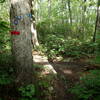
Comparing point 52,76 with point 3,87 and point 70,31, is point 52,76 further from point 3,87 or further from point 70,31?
point 70,31

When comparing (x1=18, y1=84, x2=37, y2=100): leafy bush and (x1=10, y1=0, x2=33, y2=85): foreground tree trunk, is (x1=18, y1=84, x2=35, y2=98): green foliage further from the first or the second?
(x1=10, y1=0, x2=33, y2=85): foreground tree trunk

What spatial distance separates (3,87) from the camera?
3.77 metres

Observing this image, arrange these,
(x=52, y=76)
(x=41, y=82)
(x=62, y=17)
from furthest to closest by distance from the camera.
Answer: (x=62, y=17)
(x=52, y=76)
(x=41, y=82)

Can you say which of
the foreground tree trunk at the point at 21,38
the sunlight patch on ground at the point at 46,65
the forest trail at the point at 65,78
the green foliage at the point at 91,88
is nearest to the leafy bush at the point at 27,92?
the foreground tree trunk at the point at 21,38

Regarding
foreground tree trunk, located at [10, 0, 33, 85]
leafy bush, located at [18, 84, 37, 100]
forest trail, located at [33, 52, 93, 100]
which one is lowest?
forest trail, located at [33, 52, 93, 100]

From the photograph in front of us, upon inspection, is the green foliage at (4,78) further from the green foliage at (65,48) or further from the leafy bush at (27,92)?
the green foliage at (65,48)

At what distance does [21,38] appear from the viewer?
3.80 m

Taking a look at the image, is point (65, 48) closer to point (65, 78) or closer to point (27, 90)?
point (65, 78)

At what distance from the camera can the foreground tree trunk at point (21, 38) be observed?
3.73 m

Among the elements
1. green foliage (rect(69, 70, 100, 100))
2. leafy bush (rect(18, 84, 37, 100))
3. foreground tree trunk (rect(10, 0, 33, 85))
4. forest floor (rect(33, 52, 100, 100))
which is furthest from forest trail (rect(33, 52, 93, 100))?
green foliage (rect(69, 70, 100, 100))

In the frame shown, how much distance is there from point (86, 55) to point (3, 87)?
632 centimetres

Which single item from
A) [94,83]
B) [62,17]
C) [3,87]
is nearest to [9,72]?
[3,87]

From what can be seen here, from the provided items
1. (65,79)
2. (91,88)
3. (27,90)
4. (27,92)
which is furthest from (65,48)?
(91,88)

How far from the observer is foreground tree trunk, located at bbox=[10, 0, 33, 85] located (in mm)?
3734
